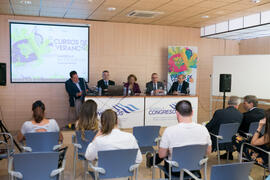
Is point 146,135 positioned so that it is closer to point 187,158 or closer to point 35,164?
point 187,158

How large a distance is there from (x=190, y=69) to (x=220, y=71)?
41.2 inches

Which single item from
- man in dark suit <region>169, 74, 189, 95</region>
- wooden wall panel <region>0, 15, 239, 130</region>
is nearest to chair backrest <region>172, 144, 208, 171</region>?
man in dark suit <region>169, 74, 189, 95</region>

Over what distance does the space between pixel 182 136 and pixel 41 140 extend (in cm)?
176

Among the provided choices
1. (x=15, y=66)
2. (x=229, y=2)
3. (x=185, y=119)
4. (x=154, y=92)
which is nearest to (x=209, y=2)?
(x=229, y=2)

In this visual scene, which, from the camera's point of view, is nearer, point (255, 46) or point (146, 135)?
point (146, 135)

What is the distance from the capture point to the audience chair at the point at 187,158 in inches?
107

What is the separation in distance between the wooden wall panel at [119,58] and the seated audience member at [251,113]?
4512 mm

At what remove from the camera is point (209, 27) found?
29.7 ft

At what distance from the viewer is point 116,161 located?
251 cm

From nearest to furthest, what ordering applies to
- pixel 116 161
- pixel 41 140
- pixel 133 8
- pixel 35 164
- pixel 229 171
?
pixel 229 171 → pixel 35 164 → pixel 116 161 → pixel 41 140 → pixel 133 8

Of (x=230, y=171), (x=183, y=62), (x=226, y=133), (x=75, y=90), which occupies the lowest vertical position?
(x=226, y=133)

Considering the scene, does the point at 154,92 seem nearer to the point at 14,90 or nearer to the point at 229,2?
the point at 229,2

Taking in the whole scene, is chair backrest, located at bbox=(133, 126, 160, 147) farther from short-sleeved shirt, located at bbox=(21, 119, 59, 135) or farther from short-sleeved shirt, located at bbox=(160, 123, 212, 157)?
short-sleeved shirt, located at bbox=(21, 119, 59, 135)

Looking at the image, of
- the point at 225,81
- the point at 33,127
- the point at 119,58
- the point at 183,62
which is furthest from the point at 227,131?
the point at 119,58
